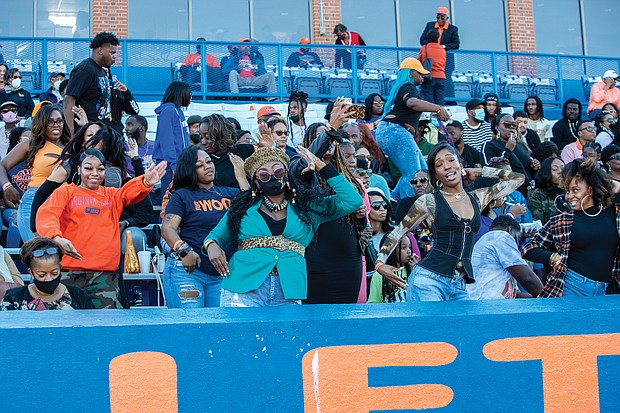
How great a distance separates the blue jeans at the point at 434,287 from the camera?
5.48 meters

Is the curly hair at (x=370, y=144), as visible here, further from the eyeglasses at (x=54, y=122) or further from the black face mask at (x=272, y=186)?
the black face mask at (x=272, y=186)

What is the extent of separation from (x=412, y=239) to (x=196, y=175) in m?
2.13

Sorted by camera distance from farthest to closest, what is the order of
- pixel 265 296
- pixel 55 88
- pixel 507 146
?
pixel 55 88 < pixel 507 146 < pixel 265 296

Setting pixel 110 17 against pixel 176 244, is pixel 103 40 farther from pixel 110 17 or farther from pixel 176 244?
pixel 110 17

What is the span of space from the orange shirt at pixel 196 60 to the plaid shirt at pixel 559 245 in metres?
10.3

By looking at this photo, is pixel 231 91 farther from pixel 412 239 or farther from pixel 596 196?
pixel 596 196

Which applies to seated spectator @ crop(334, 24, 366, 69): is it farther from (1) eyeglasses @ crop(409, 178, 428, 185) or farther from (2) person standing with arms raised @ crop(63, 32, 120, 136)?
(2) person standing with arms raised @ crop(63, 32, 120, 136)

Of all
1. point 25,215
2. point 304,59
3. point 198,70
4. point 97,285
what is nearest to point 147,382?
point 97,285

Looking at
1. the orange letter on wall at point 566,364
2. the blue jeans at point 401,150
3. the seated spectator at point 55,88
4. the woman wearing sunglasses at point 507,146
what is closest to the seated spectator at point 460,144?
the woman wearing sunglasses at point 507,146

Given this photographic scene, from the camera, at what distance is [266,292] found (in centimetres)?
502

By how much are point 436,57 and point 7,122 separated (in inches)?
273

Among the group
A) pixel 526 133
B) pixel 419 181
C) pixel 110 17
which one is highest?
pixel 110 17

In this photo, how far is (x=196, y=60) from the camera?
15.3m

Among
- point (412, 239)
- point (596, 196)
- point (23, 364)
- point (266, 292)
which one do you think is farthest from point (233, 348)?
point (412, 239)
